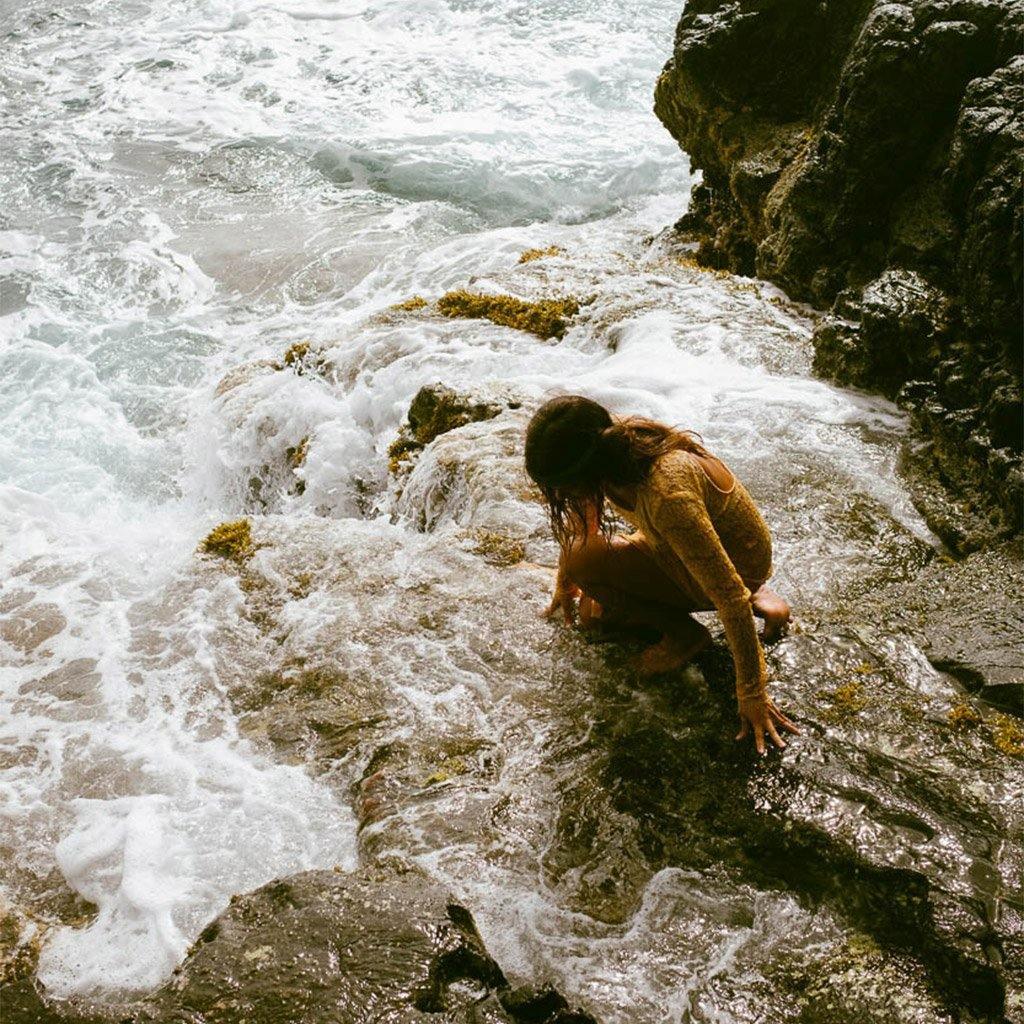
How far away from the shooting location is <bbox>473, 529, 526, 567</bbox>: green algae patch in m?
5.36

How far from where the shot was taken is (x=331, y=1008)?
2365 mm

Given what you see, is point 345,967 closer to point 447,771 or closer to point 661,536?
point 447,771

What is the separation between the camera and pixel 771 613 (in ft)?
13.3

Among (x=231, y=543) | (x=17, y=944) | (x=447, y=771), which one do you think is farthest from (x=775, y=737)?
(x=231, y=543)

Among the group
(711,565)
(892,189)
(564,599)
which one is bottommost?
(564,599)

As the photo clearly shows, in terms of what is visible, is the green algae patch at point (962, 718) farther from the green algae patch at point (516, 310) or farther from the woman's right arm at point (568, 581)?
the green algae patch at point (516, 310)

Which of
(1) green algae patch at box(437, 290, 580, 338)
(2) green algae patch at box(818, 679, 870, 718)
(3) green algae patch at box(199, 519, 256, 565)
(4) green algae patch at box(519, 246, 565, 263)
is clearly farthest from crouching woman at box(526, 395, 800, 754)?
(4) green algae patch at box(519, 246, 565, 263)

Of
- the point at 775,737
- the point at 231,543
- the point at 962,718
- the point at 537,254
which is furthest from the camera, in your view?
the point at 537,254

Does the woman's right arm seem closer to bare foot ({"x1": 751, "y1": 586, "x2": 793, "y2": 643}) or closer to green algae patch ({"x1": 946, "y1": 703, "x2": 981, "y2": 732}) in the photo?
bare foot ({"x1": 751, "y1": 586, "x2": 793, "y2": 643})

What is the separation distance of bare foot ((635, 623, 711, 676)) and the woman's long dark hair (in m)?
1.19

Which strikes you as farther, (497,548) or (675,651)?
(497,548)

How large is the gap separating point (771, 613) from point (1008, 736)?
3.66 ft

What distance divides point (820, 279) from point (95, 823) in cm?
736

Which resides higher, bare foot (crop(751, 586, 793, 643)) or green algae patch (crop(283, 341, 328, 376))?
bare foot (crop(751, 586, 793, 643))
